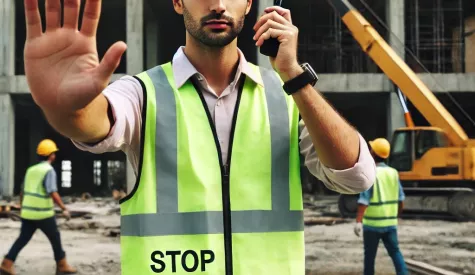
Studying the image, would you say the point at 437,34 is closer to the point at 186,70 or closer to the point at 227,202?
the point at 186,70

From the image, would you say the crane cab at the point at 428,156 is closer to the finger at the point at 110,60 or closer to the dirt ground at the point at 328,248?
the dirt ground at the point at 328,248

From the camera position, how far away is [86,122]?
4.45 feet

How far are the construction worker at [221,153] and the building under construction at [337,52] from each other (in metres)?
16.3

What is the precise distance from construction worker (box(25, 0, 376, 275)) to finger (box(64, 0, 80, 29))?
0.28 m

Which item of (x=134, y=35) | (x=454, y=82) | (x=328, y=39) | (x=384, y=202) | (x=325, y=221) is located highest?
(x=328, y=39)

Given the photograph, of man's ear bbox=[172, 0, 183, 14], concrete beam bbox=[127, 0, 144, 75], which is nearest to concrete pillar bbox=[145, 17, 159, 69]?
concrete beam bbox=[127, 0, 144, 75]

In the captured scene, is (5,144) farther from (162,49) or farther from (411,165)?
(411,165)

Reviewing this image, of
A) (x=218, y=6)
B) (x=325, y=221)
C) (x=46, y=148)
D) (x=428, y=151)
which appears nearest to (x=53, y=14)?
(x=218, y=6)

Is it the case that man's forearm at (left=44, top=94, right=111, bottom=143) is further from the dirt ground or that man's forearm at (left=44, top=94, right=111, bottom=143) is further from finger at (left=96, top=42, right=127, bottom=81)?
the dirt ground

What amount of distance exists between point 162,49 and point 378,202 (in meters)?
22.5

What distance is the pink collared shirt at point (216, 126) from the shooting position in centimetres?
153

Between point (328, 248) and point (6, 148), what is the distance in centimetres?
1597

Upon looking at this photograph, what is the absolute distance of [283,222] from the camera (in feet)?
5.56

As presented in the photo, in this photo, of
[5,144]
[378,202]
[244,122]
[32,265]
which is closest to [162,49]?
[5,144]
